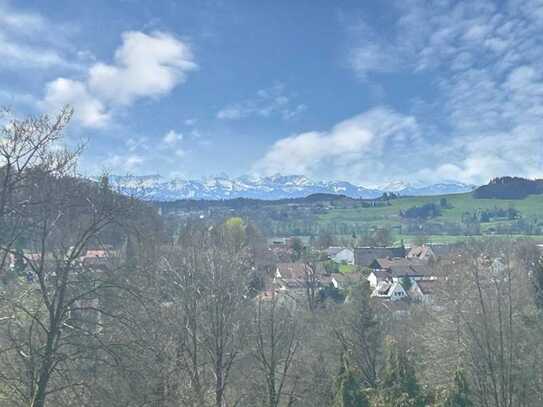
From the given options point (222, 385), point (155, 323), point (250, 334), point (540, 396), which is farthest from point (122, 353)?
point (540, 396)

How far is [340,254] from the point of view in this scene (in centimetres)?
10825

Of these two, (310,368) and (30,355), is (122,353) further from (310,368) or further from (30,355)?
(310,368)

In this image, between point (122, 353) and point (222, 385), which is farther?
point (222, 385)

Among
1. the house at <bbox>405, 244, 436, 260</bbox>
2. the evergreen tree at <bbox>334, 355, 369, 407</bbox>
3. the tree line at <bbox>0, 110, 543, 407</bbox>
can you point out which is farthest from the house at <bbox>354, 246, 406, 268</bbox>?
the evergreen tree at <bbox>334, 355, 369, 407</bbox>

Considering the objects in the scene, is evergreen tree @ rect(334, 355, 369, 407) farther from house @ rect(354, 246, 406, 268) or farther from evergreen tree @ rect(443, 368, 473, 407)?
house @ rect(354, 246, 406, 268)

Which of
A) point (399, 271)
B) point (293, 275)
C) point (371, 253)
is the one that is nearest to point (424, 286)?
point (399, 271)

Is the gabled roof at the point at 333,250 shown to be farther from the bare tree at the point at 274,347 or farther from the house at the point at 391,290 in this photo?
the bare tree at the point at 274,347

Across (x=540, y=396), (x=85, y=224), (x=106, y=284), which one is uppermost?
(x=85, y=224)

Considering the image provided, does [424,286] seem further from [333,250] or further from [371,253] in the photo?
[333,250]

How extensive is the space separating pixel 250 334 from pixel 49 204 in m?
12.8

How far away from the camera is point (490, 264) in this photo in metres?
22.3

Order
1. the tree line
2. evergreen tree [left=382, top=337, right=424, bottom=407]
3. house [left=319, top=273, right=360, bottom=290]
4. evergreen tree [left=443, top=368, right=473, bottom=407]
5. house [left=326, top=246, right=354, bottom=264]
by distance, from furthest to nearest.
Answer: house [left=326, top=246, right=354, bottom=264] → house [left=319, top=273, right=360, bottom=290] → evergreen tree [left=382, top=337, right=424, bottom=407] → evergreen tree [left=443, top=368, right=473, bottom=407] → the tree line

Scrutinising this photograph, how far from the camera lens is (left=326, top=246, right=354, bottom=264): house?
104 m

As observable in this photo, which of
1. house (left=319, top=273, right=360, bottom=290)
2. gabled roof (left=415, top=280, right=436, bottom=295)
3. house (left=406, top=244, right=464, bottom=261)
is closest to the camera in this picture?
house (left=319, top=273, right=360, bottom=290)
